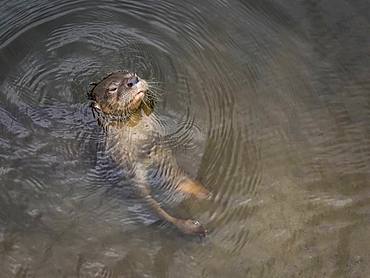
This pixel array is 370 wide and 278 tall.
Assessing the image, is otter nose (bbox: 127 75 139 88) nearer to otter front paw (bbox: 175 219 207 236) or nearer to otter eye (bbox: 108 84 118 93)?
otter eye (bbox: 108 84 118 93)

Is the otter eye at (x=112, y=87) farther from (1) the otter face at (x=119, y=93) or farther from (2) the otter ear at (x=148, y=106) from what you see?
(2) the otter ear at (x=148, y=106)

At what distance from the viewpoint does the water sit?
436cm

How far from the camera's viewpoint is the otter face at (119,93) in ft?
15.0

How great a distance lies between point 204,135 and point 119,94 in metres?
0.66

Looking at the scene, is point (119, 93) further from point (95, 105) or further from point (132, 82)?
point (95, 105)

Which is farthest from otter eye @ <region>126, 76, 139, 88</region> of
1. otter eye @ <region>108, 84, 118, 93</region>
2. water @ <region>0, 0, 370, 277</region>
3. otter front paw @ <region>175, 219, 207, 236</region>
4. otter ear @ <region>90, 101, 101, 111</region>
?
otter front paw @ <region>175, 219, 207, 236</region>

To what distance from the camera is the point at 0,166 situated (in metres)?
4.80

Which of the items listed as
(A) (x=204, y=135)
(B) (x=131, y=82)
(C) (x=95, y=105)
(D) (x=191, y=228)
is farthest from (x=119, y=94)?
(D) (x=191, y=228)

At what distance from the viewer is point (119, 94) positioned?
15.2ft

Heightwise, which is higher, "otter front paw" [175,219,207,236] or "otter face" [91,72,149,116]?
"otter face" [91,72,149,116]

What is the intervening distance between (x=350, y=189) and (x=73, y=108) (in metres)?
1.98

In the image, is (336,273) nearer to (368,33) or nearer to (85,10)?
(368,33)

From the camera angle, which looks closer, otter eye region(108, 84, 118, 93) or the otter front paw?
the otter front paw

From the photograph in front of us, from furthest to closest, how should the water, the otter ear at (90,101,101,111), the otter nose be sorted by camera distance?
the otter ear at (90,101,101,111) → the otter nose → the water
